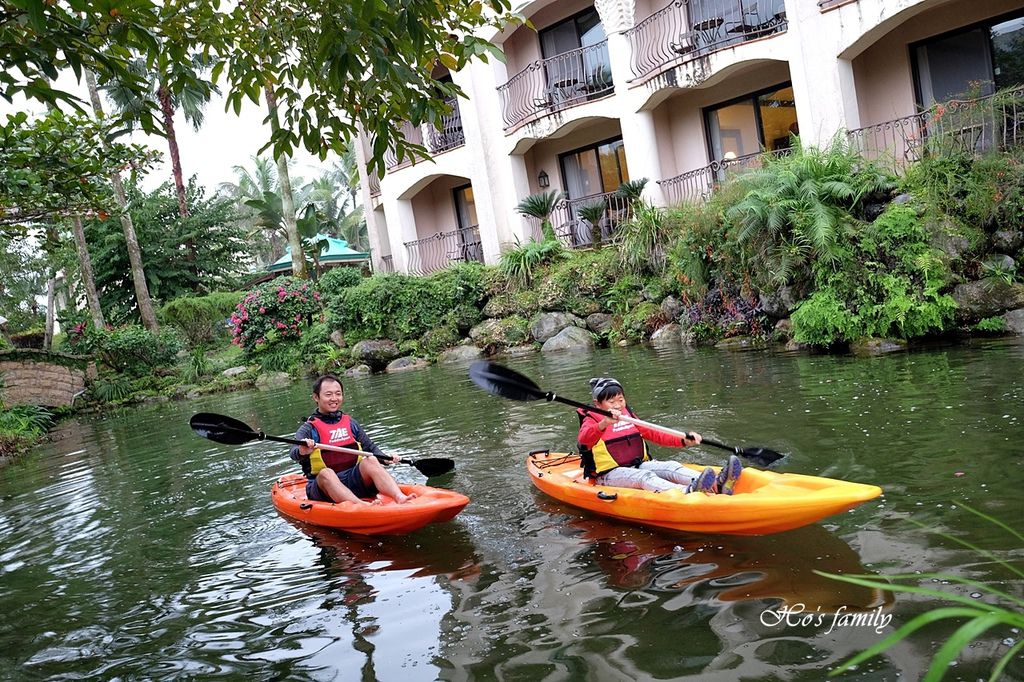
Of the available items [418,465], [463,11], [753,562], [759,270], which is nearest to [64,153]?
[418,465]

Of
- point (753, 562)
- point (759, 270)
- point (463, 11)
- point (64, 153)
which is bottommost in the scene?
point (753, 562)

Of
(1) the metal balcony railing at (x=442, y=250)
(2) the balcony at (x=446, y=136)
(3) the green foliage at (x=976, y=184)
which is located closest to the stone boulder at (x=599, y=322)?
(1) the metal balcony railing at (x=442, y=250)

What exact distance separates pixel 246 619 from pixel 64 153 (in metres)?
7.04

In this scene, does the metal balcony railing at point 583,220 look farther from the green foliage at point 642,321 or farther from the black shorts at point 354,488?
the black shorts at point 354,488

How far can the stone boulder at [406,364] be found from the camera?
19.8 meters

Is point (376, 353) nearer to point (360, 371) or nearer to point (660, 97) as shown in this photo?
point (360, 371)

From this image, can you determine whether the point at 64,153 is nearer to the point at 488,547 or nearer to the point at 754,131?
the point at 488,547

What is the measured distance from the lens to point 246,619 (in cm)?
500

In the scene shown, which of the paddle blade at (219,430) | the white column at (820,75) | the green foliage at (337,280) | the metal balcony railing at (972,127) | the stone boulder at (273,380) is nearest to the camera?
the paddle blade at (219,430)

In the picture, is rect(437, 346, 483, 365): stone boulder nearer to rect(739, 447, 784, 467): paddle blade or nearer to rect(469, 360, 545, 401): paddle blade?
rect(469, 360, 545, 401): paddle blade

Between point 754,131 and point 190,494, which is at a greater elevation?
point 754,131

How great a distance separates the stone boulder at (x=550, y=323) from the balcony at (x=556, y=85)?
514 cm

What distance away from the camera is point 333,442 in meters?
6.93

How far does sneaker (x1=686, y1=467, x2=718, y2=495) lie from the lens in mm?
5406
